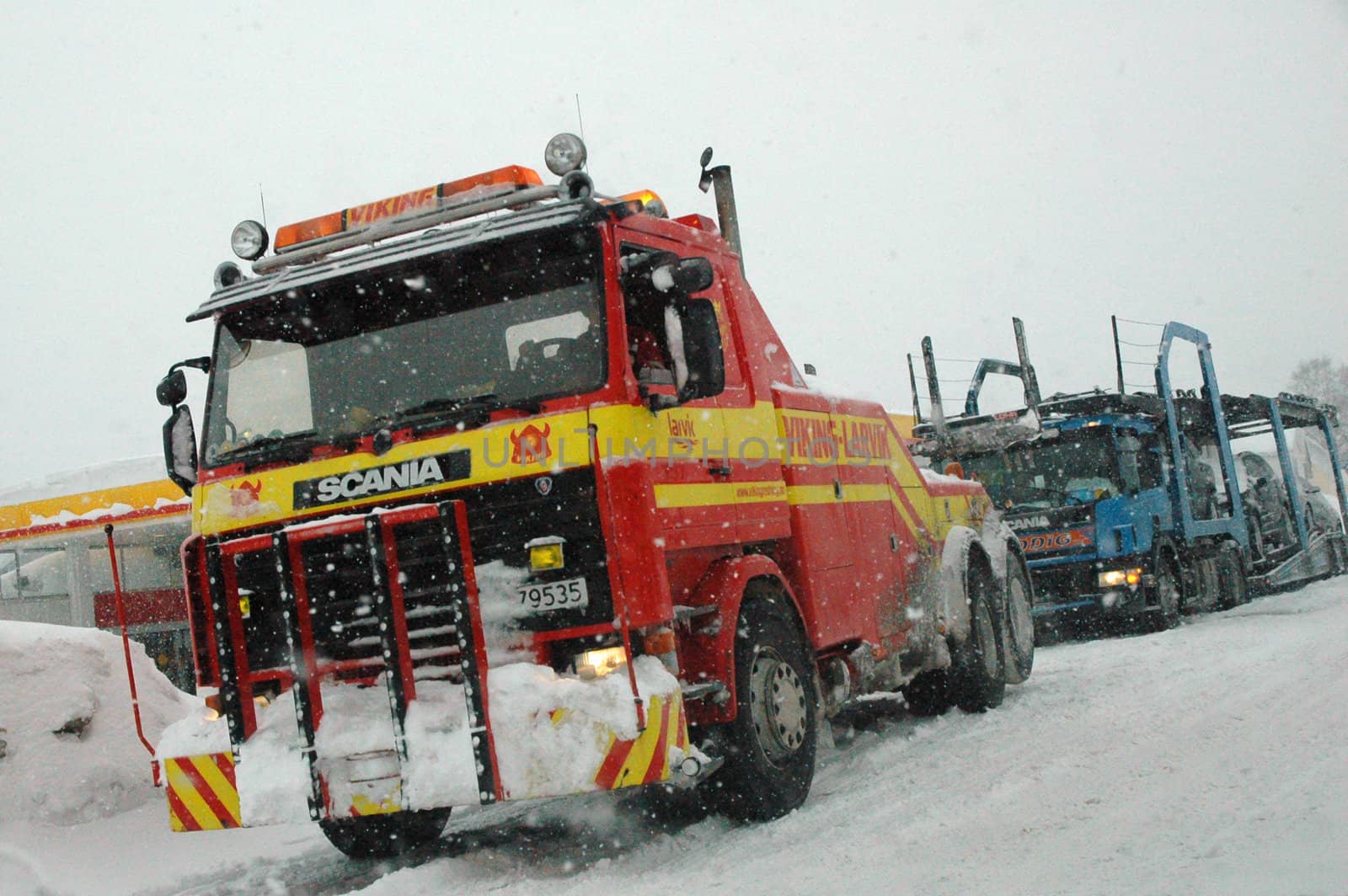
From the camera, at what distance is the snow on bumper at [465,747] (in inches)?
208

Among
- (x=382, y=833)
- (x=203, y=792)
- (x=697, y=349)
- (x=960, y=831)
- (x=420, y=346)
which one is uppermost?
(x=420, y=346)

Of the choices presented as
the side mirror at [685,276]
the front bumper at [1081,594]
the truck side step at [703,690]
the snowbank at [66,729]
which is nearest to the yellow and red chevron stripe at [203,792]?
the snowbank at [66,729]

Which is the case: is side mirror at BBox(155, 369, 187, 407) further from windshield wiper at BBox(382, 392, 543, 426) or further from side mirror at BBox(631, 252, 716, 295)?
side mirror at BBox(631, 252, 716, 295)

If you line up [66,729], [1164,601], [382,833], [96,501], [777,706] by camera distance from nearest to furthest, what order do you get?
1. [777,706]
2. [382,833]
3. [66,729]
4. [1164,601]
5. [96,501]

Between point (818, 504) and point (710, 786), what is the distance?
75.3 inches

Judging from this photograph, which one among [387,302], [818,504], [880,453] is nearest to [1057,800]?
[818,504]

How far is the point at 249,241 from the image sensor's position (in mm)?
6773

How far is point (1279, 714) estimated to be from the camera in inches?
305

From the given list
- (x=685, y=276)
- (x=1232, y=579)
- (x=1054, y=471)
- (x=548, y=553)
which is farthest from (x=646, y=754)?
(x=1232, y=579)

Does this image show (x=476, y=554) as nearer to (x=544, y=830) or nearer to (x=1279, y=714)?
(x=544, y=830)

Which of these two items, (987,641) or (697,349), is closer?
(697,349)

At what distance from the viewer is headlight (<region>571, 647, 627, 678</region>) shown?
542cm

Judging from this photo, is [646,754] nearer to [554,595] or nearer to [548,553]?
[554,595]

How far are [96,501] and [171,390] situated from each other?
1798 centimetres
